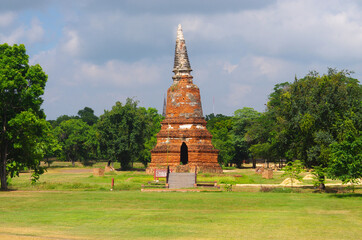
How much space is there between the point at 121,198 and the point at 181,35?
3597 cm

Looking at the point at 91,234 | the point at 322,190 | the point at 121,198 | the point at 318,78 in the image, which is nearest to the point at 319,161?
the point at 322,190

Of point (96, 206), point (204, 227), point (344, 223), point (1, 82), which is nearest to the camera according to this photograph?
point (204, 227)

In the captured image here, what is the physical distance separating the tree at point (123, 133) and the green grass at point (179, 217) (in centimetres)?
4753

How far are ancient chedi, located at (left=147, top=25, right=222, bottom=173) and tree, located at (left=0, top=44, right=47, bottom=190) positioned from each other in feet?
72.9

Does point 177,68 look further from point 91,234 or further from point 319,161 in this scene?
point 91,234

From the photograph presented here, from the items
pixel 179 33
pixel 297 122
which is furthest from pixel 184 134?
pixel 297 122

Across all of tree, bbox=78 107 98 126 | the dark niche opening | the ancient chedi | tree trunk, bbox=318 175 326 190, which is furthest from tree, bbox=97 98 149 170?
tree, bbox=78 107 98 126

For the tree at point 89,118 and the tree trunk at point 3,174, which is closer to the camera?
the tree trunk at point 3,174

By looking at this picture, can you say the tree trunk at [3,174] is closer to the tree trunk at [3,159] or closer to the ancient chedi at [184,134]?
the tree trunk at [3,159]

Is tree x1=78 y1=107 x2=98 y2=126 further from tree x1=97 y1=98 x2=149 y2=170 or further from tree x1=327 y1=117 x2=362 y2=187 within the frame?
tree x1=327 y1=117 x2=362 y2=187

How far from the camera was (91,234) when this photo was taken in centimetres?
1777

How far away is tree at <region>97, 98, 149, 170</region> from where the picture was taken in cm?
8031

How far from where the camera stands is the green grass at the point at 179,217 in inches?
709

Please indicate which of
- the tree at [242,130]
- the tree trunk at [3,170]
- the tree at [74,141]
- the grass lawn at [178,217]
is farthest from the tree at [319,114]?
the tree at [74,141]
